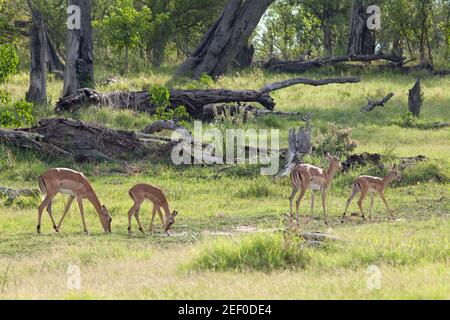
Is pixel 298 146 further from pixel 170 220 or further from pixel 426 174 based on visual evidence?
pixel 170 220

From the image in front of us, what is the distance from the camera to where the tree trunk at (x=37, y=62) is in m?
25.0

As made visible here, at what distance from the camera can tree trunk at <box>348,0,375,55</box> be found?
1540 inches

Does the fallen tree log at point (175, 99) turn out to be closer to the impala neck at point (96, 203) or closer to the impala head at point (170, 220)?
the impala neck at point (96, 203)

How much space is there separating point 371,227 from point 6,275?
5.49 metres

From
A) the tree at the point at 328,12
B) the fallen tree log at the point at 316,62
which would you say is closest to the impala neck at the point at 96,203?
the fallen tree log at the point at 316,62

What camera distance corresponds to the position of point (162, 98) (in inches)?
899

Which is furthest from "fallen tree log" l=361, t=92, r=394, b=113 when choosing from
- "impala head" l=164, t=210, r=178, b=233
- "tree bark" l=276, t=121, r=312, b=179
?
"impala head" l=164, t=210, r=178, b=233

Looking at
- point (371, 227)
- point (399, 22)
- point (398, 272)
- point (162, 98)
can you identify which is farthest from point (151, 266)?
point (399, 22)

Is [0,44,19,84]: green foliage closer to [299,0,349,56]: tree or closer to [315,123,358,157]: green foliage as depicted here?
[315,123,358,157]: green foliage

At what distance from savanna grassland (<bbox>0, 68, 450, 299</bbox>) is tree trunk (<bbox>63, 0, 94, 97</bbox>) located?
3.39 meters

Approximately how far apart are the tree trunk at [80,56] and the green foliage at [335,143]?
32.9 ft

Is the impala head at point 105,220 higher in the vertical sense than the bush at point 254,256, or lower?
lower

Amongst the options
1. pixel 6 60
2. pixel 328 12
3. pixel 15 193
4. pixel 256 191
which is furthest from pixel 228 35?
pixel 328 12

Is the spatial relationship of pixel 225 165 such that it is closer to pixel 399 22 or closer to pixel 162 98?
pixel 162 98
